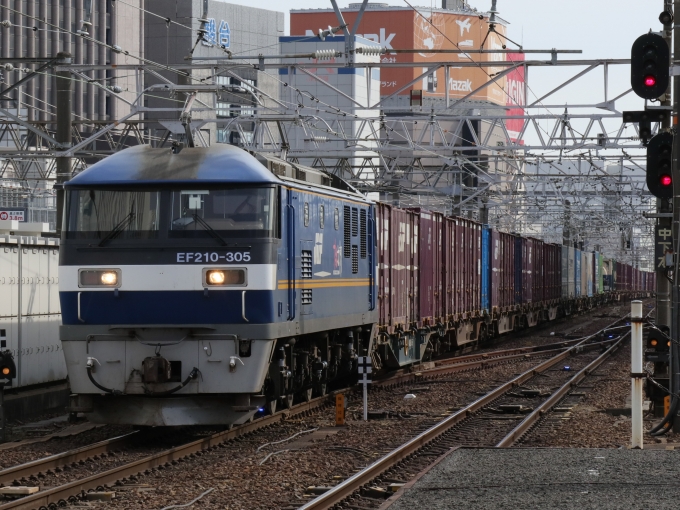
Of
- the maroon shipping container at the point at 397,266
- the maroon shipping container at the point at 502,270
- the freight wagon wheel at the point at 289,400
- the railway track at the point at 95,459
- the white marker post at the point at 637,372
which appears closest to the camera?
the railway track at the point at 95,459

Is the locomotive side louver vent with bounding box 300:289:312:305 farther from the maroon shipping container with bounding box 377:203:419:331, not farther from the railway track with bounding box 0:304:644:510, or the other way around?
the maroon shipping container with bounding box 377:203:419:331

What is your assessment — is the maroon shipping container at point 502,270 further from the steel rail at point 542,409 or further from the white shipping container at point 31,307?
the white shipping container at point 31,307

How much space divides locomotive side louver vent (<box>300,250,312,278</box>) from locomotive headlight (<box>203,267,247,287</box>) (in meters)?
1.52

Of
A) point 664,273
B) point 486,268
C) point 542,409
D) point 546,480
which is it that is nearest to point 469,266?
point 486,268

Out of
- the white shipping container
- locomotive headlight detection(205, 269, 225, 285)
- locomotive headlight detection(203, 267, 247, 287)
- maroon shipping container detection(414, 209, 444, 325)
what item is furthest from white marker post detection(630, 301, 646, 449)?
maroon shipping container detection(414, 209, 444, 325)

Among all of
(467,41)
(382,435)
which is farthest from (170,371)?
(467,41)

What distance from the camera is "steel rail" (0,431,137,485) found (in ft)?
35.2

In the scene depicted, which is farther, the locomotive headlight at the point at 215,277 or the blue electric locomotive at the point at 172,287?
the locomotive headlight at the point at 215,277

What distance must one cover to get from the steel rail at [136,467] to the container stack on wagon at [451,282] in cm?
584

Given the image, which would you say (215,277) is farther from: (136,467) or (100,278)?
(136,467)

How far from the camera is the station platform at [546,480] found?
28.7 feet

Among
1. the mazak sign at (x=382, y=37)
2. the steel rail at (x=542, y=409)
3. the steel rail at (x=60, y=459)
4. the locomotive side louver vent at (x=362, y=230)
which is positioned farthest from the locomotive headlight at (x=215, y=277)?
the mazak sign at (x=382, y=37)

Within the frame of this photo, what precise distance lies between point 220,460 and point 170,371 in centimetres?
125

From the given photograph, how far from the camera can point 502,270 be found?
120 feet
